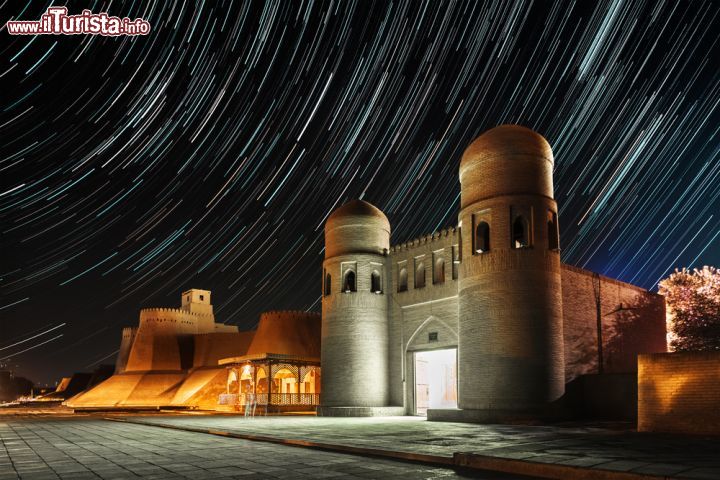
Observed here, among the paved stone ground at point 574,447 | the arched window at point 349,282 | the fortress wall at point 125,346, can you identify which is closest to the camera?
the paved stone ground at point 574,447

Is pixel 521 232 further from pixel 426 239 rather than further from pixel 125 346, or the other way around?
pixel 125 346

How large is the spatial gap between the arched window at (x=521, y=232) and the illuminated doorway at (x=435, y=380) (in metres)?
7.09

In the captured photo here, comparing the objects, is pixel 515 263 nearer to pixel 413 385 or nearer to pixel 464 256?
pixel 464 256

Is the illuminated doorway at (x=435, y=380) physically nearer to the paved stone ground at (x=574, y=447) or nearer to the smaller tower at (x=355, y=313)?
the smaller tower at (x=355, y=313)

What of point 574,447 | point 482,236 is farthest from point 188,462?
point 482,236

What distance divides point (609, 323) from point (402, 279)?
9.21 meters

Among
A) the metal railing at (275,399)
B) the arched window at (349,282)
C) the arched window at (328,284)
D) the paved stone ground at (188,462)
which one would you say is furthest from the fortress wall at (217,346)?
the paved stone ground at (188,462)

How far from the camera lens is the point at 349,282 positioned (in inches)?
1168

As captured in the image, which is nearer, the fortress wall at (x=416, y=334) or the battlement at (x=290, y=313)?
the fortress wall at (x=416, y=334)

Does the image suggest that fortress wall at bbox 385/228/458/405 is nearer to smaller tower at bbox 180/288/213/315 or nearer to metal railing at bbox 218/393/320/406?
metal railing at bbox 218/393/320/406

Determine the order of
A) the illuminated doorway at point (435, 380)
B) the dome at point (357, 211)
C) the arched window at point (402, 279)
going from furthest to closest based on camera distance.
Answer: the dome at point (357, 211), the arched window at point (402, 279), the illuminated doorway at point (435, 380)

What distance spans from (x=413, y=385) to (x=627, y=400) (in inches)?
378

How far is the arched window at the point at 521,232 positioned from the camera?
866 inches

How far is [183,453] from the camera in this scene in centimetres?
1128
